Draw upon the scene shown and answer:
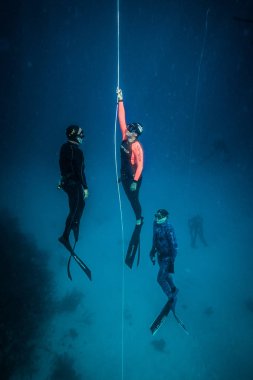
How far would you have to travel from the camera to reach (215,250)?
80.6 feet

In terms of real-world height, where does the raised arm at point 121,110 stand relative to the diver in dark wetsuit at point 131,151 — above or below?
above

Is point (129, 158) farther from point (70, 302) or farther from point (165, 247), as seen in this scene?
point (70, 302)

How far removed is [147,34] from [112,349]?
4823cm

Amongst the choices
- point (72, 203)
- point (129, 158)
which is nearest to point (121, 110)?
point (129, 158)

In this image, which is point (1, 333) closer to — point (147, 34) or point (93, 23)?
point (147, 34)

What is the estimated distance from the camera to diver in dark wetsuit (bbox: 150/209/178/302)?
6512mm

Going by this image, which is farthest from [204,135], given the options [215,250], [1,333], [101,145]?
[1,333]

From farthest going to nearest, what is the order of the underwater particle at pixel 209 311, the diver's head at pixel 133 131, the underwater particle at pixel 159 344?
the underwater particle at pixel 209 311 < the underwater particle at pixel 159 344 < the diver's head at pixel 133 131

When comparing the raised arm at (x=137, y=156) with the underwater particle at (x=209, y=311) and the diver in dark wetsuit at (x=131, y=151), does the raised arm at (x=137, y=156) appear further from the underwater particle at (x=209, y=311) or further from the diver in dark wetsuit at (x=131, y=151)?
the underwater particle at (x=209, y=311)

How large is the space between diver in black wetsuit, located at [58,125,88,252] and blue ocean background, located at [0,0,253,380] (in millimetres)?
10781

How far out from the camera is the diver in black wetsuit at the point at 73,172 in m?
5.06

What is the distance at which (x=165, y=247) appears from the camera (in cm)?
658

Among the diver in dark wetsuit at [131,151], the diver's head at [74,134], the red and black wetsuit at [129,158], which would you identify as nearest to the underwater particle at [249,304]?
the red and black wetsuit at [129,158]

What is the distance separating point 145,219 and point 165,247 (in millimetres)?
32603
